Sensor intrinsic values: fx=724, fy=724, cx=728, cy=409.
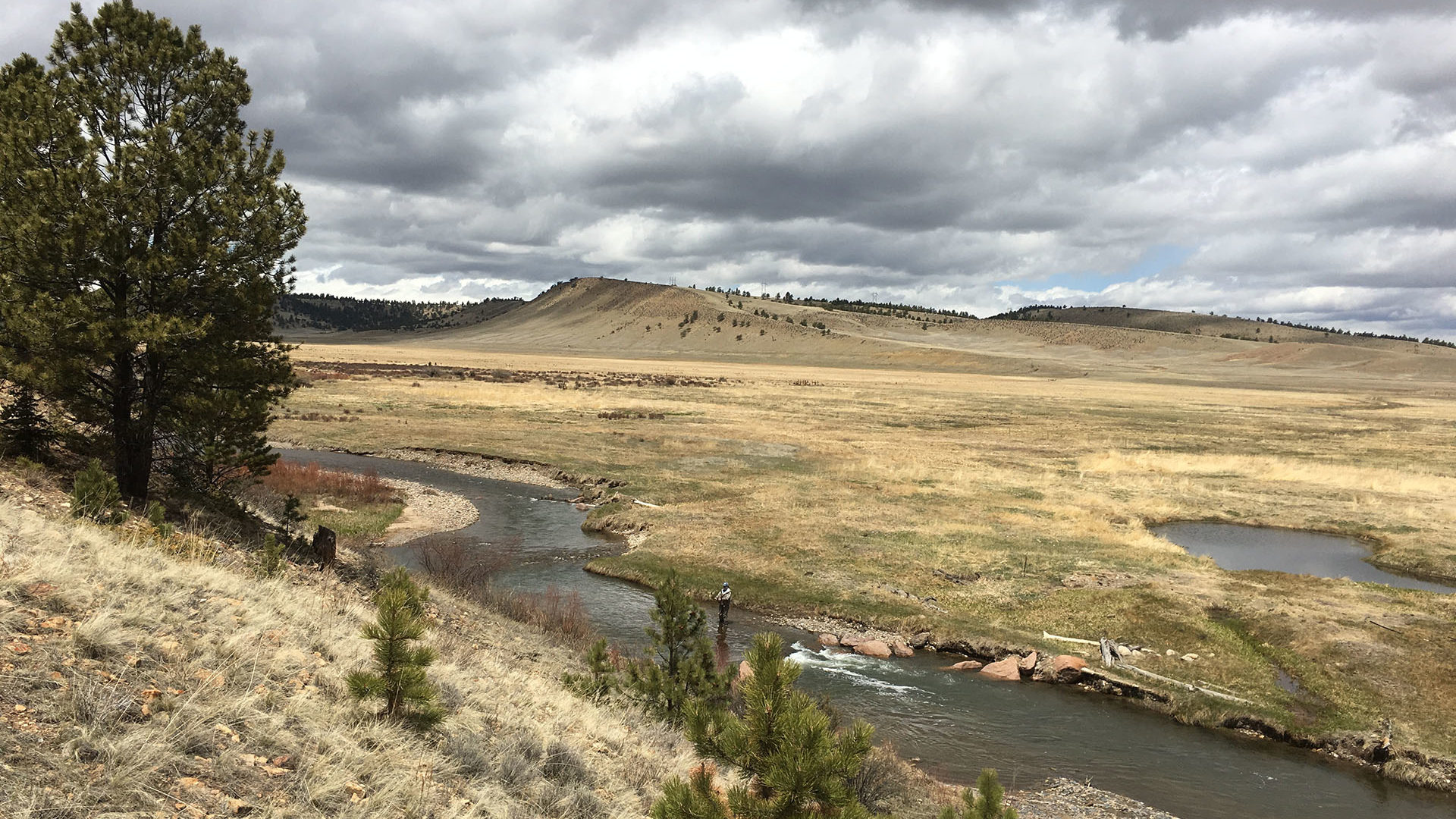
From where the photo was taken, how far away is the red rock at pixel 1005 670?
19844 mm

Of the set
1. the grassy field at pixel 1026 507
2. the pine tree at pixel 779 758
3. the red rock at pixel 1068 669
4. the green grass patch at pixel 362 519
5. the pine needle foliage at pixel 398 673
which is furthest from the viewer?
the green grass patch at pixel 362 519

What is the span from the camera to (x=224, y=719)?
6707 mm

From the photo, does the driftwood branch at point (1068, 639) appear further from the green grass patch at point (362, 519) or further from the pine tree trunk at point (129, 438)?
the green grass patch at point (362, 519)

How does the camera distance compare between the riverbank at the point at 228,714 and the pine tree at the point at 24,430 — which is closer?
the riverbank at the point at 228,714

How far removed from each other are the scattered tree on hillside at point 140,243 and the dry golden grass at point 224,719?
160 inches

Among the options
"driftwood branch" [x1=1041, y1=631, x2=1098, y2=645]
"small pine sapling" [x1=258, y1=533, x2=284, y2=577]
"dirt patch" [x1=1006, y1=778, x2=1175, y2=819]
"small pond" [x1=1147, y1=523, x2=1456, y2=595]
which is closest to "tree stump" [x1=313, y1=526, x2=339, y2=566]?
"small pine sapling" [x1=258, y1=533, x2=284, y2=577]

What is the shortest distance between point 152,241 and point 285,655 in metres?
10.5

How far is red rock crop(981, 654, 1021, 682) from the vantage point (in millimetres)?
19844

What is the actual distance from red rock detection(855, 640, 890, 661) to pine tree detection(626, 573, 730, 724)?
775 cm

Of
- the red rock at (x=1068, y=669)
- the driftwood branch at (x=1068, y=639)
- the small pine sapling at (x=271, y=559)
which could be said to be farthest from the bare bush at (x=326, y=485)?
the red rock at (x=1068, y=669)

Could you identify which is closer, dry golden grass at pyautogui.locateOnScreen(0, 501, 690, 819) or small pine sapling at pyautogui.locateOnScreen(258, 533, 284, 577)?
dry golden grass at pyautogui.locateOnScreen(0, 501, 690, 819)

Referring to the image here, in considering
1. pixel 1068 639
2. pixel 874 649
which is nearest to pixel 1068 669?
pixel 1068 639

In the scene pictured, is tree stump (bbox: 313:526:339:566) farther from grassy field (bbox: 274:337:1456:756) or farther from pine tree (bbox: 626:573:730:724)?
grassy field (bbox: 274:337:1456:756)

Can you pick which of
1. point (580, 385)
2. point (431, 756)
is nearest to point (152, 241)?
point (431, 756)
